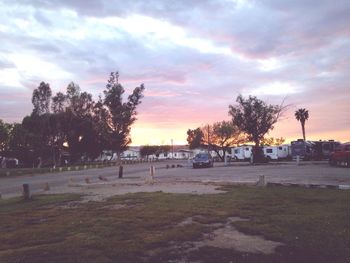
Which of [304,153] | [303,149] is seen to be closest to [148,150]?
[304,153]

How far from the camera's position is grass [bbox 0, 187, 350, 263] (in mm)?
6867

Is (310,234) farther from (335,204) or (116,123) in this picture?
(116,123)

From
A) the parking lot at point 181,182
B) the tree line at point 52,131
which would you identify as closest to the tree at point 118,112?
the parking lot at point 181,182

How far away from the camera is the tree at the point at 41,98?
72.6 metres

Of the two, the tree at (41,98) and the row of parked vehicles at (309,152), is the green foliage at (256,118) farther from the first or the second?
the tree at (41,98)

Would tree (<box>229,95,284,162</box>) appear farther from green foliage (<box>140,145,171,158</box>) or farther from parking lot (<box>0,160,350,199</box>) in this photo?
green foliage (<box>140,145,171,158</box>)

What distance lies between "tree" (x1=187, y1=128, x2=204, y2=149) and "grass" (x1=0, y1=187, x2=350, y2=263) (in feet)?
340

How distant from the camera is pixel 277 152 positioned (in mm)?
64500

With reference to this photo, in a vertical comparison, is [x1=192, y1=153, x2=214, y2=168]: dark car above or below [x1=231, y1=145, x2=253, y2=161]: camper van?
below

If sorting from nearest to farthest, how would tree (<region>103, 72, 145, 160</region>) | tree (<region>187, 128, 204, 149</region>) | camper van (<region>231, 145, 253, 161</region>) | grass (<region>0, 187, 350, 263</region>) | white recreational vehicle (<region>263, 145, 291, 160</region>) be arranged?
grass (<region>0, 187, 350, 263</region>)
tree (<region>103, 72, 145, 160</region>)
white recreational vehicle (<region>263, 145, 291, 160</region>)
camper van (<region>231, 145, 253, 161</region>)
tree (<region>187, 128, 204, 149</region>)

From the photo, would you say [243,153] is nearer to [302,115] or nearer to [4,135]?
[302,115]

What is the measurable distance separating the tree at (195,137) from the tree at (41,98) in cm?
5324

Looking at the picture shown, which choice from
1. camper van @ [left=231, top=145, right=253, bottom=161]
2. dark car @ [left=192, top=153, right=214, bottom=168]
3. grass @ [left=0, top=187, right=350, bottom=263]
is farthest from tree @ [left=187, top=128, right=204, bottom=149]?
grass @ [left=0, top=187, right=350, bottom=263]

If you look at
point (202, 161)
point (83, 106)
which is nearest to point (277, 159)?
point (202, 161)
